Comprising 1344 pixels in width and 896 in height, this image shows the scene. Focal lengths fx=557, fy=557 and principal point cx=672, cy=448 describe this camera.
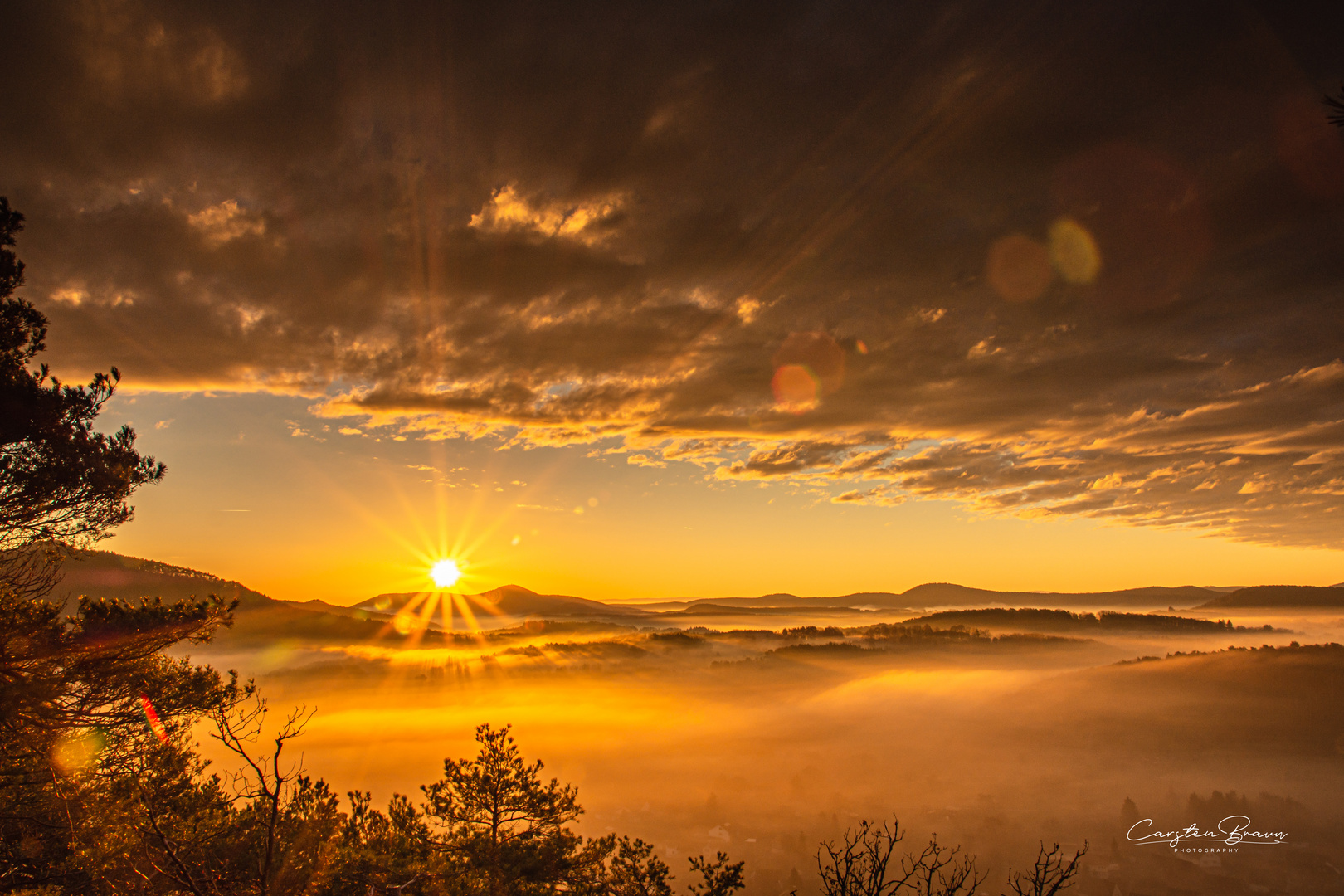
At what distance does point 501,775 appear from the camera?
22250 millimetres

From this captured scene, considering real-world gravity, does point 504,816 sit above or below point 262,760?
below

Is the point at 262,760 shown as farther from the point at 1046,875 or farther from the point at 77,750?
the point at 1046,875

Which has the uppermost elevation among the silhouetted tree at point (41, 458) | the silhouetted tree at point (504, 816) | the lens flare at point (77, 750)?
the silhouetted tree at point (41, 458)

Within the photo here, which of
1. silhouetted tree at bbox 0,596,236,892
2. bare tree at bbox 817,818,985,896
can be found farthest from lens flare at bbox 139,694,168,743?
bare tree at bbox 817,818,985,896

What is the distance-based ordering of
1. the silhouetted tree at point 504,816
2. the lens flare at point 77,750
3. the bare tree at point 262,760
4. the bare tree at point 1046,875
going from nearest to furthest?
the bare tree at point 262,760, the bare tree at point 1046,875, the lens flare at point 77,750, the silhouetted tree at point 504,816

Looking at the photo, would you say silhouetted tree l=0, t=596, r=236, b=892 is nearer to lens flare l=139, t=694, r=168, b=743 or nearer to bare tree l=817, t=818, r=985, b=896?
lens flare l=139, t=694, r=168, b=743

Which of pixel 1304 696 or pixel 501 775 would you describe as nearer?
pixel 501 775

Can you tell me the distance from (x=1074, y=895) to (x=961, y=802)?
37.8 metres

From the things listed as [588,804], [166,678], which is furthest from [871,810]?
[166,678]

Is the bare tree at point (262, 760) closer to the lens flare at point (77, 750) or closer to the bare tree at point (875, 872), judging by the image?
the lens flare at point (77, 750)

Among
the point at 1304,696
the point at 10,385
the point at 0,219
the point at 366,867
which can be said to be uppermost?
the point at 0,219

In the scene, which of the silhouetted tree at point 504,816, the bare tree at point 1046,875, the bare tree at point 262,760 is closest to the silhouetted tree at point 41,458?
the bare tree at point 262,760

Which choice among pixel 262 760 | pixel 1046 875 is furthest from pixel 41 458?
pixel 1046 875

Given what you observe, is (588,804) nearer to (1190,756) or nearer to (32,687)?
(1190,756)
